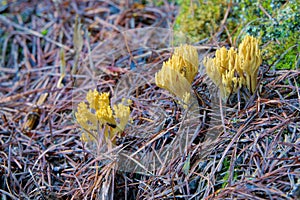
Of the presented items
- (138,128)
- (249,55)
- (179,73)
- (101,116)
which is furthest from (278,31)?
(101,116)

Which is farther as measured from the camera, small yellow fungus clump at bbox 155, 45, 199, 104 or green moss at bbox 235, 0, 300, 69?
green moss at bbox 235, 0, 300, 69

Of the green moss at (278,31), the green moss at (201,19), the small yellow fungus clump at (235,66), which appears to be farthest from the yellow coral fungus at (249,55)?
the green moss at (201,19)

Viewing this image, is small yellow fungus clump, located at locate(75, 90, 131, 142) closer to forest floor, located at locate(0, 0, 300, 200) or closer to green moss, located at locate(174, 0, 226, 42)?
forest floor, located at locate(0, 0, 300, 200)

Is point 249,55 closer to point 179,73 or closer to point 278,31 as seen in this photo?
point 179,73

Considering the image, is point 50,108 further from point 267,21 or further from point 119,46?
point 267,21

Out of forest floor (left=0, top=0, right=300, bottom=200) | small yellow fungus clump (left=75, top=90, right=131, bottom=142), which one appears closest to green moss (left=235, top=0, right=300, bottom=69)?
forest floor (left=0, top=0, right=300, bottom=200)

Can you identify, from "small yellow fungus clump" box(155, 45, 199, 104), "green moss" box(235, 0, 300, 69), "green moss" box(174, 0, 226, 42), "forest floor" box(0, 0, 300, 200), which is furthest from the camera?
"green moss" box(174, 0, 226, 42)

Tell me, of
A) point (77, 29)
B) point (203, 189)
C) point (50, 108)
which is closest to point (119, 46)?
point (77, 29)
